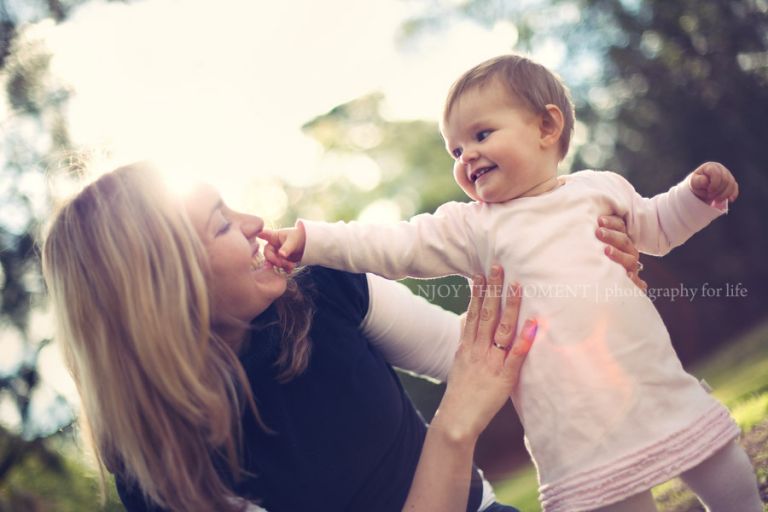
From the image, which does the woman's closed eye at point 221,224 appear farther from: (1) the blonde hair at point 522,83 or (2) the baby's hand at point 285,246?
(1) the blonde hair at point 522,83

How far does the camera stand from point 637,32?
739cm

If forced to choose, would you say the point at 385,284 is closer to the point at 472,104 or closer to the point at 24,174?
the point at 472,104

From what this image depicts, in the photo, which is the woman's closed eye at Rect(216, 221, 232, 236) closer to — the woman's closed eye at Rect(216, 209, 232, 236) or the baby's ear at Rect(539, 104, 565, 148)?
the woman's closed eye at Rect(216, 209, 232, 236)

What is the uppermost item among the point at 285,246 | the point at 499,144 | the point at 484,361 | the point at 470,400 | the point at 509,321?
the point at 499,144

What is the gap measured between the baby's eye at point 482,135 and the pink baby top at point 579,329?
0.18 metres

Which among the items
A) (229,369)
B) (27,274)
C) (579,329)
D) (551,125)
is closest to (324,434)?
(229,369)

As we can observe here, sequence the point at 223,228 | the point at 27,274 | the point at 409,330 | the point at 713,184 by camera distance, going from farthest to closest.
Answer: the point at 27,274 → the point at 409,330 → the point at 223,228 → the point at 713,184

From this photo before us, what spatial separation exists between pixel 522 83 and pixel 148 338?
4.02 ft

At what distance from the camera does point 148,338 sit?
77.3 inches

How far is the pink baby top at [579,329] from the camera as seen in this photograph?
1.66 m

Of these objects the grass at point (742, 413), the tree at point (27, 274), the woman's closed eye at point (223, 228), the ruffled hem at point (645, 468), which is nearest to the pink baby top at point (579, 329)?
the ruffled hem at point (645, 468)

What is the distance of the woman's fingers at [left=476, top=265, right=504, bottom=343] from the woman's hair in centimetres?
53

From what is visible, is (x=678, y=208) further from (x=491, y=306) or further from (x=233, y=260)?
(x=233, y=260)

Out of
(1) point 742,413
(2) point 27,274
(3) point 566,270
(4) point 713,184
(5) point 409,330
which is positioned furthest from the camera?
(2) point 27,274
